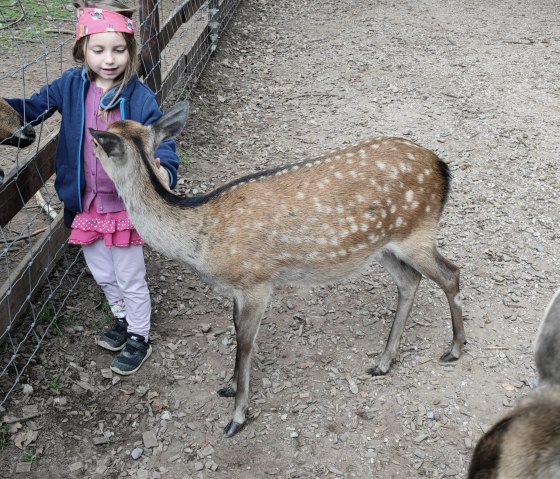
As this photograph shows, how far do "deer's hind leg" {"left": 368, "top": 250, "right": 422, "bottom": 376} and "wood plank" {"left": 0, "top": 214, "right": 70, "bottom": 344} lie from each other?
6.26 ft

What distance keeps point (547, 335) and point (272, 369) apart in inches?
59.6

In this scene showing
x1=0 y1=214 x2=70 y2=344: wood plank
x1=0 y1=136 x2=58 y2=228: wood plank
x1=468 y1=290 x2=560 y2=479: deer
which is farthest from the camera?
x1=0 y1=214 x2=70 y2=344: wood plank

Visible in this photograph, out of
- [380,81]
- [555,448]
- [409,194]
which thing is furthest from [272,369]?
[380,81]

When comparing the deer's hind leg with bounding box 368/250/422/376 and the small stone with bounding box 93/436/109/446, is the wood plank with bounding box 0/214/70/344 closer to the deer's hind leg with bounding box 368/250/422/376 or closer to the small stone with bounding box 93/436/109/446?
the small stone with bounding box 93/436/109/446

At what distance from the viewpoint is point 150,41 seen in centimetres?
479

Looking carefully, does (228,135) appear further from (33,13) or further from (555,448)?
(555,448)

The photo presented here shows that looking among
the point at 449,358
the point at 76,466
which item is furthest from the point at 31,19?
the point at 449,358

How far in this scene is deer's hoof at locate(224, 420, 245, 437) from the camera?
333cm

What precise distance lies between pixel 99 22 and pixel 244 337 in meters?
1.63

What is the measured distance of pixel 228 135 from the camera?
6.07 meters

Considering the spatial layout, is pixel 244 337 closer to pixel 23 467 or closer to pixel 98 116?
pixel 23 467

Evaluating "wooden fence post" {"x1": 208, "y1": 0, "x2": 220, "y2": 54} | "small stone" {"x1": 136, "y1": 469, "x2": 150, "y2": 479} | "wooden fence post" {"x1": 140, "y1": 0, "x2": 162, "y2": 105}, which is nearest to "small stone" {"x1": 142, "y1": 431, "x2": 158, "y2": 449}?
"small stone" {"x1": 136, "y1": 469, "x2": 150, "y2": 479}

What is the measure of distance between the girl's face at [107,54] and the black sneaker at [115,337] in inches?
56.3

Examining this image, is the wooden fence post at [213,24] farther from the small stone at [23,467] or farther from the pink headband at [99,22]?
the small stone at [23,467]
